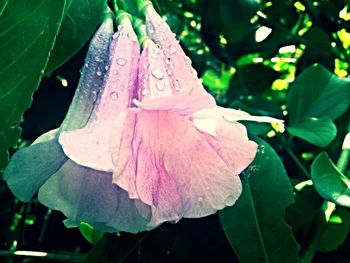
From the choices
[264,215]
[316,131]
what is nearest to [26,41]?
[264,215]

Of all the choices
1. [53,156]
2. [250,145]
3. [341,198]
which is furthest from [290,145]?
[53,156]

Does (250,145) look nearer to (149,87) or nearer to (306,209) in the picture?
(149,87)

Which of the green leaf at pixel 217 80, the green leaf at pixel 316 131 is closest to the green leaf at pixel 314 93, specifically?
the green leaf at pixel 316 131

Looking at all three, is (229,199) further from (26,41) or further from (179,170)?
(26,41)

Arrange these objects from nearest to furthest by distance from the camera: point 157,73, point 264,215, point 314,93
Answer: point 157,73, point 264,215, point 314,93

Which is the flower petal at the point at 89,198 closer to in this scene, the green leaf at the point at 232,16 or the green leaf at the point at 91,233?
the green leaf at the point at 91,233
